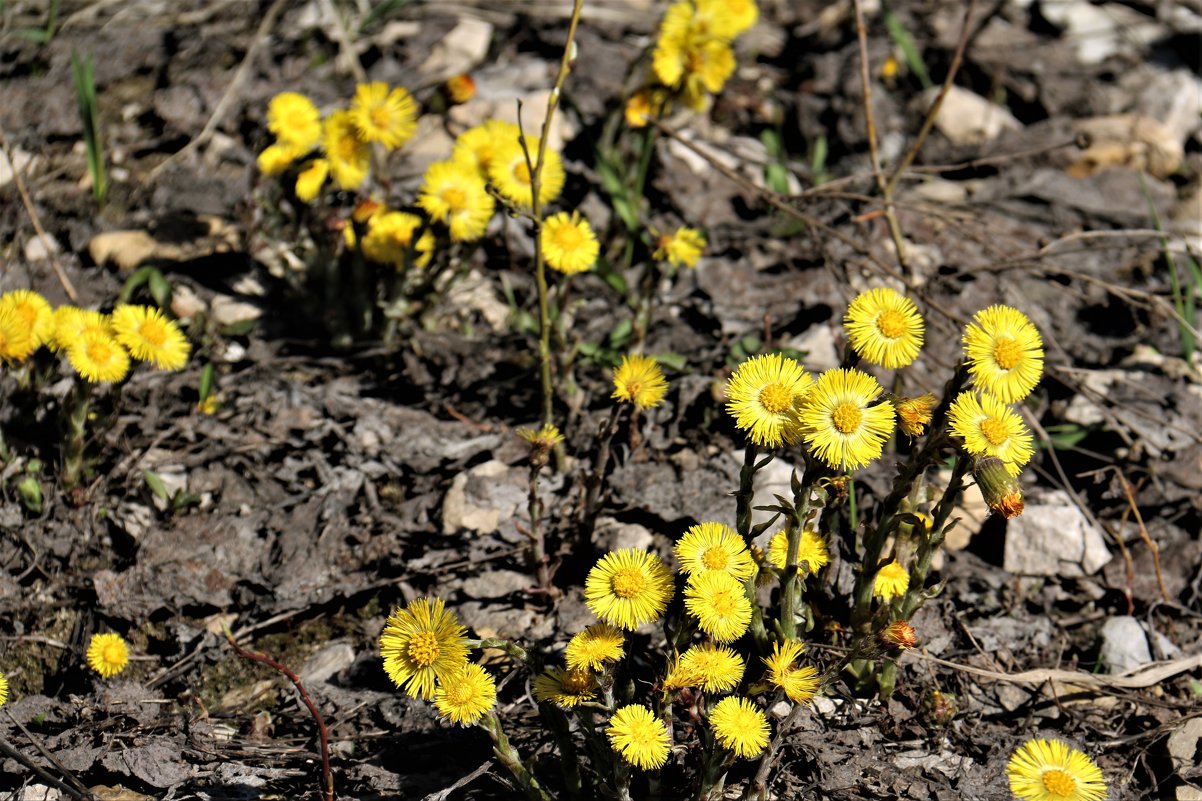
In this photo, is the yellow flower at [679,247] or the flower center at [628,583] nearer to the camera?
the flower center at [628,583]

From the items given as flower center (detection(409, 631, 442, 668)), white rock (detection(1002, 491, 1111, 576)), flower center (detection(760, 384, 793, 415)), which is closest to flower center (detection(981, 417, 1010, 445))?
flower center (detection(760, 384, 793, 415))

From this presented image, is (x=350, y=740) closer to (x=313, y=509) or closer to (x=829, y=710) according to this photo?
(x=313, y=509)

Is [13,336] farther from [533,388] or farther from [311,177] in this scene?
[533,388]

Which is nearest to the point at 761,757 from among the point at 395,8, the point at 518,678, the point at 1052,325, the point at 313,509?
the point at 518,678

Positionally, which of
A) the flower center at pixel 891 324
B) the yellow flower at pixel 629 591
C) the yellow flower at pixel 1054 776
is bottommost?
the yellow flower at pixel 1054 776

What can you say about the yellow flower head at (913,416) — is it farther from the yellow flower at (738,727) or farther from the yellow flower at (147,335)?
the yellow flower at (147,335)

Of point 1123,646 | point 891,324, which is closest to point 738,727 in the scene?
point 891,324

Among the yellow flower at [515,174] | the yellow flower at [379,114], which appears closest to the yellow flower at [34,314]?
the yellow flower at [379,114]
